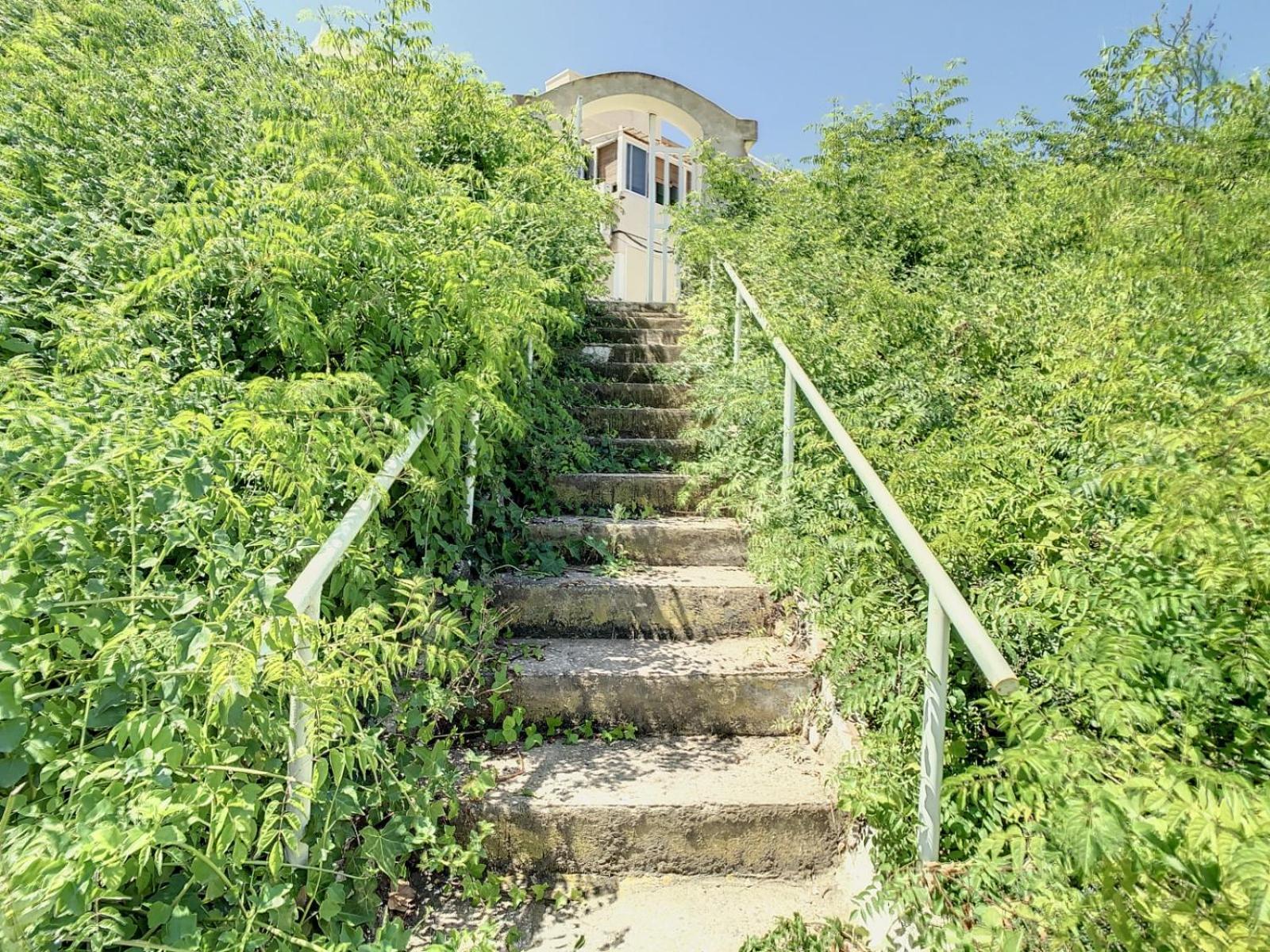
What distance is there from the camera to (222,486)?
1.55 meters

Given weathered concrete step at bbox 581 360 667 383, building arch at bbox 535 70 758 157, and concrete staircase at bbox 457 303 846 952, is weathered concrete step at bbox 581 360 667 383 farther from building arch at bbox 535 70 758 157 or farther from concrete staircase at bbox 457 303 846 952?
building arch at bbox 535 70 758 157

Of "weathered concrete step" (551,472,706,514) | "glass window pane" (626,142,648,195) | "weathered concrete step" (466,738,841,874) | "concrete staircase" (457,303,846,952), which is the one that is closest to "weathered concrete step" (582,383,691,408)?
"weathered concrete step" (551,472,706,514)

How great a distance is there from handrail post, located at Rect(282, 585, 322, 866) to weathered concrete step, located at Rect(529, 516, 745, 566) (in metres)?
1.96

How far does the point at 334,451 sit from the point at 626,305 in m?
5.47

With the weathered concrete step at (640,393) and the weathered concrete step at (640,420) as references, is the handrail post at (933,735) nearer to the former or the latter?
the weathered concrete step at (640,420)

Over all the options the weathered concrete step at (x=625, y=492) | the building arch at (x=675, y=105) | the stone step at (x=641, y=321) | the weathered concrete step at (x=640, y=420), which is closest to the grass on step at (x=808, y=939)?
the weathered concrete step at (x=625, y=492)

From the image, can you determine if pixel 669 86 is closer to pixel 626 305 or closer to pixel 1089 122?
pixel 626 305

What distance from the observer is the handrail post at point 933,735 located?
1601mm

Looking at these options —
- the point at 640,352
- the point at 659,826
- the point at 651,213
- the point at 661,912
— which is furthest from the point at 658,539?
the point at 651,213

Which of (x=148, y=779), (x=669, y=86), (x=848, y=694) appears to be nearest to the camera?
(x=148, y=779)

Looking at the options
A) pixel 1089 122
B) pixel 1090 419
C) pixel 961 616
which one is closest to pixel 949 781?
pixel 961 616

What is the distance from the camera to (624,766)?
232 cm

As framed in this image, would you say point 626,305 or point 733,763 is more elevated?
point 626,305

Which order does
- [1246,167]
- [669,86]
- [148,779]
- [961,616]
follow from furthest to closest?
[669,86]
[1246,167]
[961,616]
[148,779]
